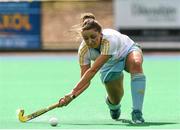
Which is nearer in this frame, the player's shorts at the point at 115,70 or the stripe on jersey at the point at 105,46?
the stripe on jersey at the point at 105,46

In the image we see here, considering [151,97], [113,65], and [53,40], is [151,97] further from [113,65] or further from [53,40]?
[53,40]

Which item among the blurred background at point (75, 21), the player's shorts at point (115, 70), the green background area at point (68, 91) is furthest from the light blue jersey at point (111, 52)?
the blurred background at point (75, 21)

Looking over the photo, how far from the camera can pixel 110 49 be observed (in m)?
7.50

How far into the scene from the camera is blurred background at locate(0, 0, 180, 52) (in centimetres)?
2036

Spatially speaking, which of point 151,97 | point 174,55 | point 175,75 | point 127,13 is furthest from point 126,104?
point 127,13

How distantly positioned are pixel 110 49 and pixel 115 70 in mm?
456

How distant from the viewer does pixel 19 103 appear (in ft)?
31.9

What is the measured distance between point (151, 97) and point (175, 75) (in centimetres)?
345

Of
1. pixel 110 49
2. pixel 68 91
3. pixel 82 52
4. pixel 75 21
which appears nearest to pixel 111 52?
pixel 110 49

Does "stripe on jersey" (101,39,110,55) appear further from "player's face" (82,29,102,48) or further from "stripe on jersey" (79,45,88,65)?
"stripe on jersey" (79,45,88,65)

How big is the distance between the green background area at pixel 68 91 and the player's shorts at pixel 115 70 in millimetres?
455

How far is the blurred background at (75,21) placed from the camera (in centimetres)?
2036

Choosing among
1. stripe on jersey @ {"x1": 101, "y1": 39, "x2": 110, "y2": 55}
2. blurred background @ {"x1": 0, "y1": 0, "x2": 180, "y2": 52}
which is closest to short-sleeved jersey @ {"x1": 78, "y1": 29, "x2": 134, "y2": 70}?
stripe on jersey @ {"x1": 101, "y1": 39, "x2": 110, "y2": 55}

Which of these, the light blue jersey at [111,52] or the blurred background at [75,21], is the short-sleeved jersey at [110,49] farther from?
the blurred background at [75,21]
